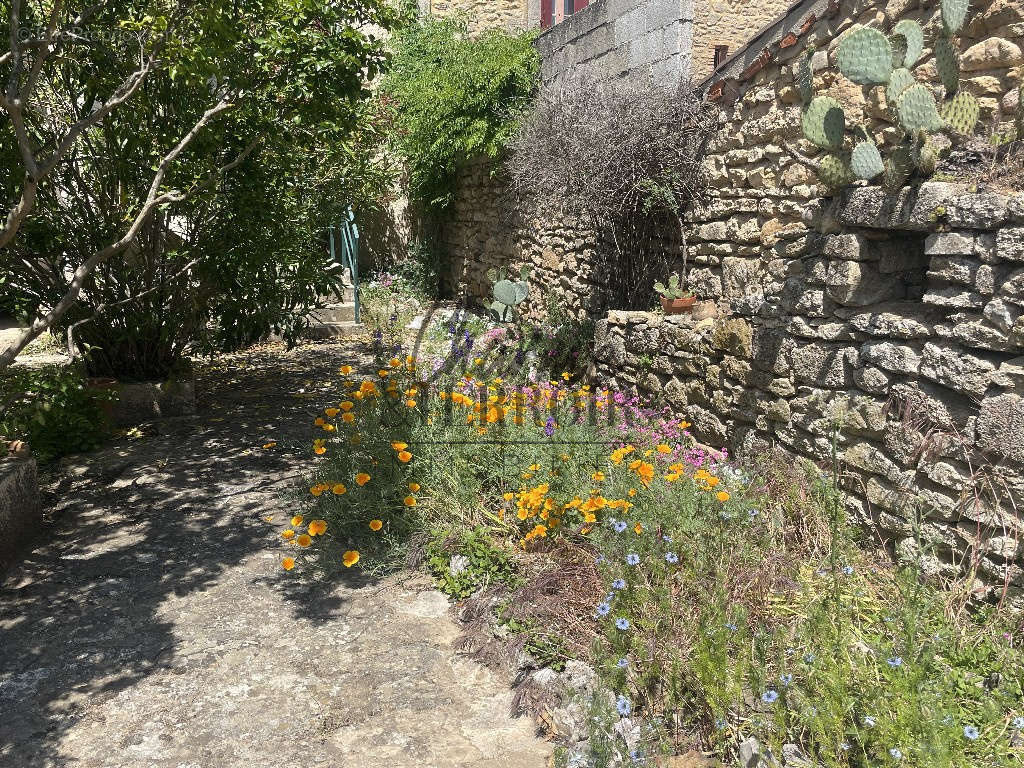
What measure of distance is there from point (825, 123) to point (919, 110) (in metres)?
0.63

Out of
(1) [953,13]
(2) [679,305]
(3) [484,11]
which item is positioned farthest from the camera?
(3) [484,11]

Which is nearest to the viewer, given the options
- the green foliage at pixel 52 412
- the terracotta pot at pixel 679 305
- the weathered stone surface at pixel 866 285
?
the weathered stone surface at pixel 866 285

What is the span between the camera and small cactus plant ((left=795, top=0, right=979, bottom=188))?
333cm

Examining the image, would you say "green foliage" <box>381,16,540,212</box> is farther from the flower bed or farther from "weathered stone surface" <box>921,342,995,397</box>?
"weathered stone surface" <box>921,342,995,397</box>

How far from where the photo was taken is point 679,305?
18.3ft

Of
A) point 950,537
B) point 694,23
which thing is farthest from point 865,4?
point 950,537

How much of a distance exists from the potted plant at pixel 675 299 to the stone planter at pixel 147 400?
3.89 metres

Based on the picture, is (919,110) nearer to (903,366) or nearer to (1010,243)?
Result: (1010,243)

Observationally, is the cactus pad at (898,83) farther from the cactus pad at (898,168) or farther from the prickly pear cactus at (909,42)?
the cactus pad at (898,168)

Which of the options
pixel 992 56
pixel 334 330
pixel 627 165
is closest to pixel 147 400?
pixel 334 330

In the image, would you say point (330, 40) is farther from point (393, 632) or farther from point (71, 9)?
point (393, 632)

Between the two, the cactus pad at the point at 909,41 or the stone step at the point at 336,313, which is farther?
the stone step at the point at 336,313

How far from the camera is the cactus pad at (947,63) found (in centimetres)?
344

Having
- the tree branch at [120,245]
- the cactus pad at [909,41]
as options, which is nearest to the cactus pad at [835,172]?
the cactus pad at [909,41]
